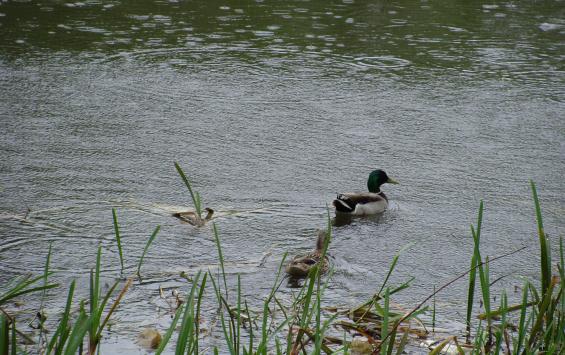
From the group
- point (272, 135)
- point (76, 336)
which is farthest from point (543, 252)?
point (272, 135)

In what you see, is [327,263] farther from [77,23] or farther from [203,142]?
[77,23]

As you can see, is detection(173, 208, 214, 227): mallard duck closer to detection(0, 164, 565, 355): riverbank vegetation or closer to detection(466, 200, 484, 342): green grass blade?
detection(0, 164, 565, 355): riverbank vegetation

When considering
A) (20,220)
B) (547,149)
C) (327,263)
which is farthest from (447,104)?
(20,220)

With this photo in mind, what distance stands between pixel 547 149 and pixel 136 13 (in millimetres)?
5614

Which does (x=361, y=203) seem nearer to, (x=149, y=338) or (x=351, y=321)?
(x=351, y=321)

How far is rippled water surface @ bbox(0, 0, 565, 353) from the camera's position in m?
4.80

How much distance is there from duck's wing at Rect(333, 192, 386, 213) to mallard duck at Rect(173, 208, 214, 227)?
767 mm

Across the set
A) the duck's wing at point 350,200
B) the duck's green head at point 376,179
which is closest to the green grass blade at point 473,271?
the duck's wing at point 350,200

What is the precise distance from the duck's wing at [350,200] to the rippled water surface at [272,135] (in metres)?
0.14

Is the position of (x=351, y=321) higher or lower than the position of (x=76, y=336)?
lower

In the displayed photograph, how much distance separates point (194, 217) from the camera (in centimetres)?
518

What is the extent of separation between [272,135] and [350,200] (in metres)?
1.54

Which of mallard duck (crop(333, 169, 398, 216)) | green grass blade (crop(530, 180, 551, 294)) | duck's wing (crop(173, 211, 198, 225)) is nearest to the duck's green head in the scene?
mallard duck (crop(333, 169, 398, 216))

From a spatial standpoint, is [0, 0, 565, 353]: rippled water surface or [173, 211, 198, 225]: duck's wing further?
[173, 211, 198, 225]: duck's wing
